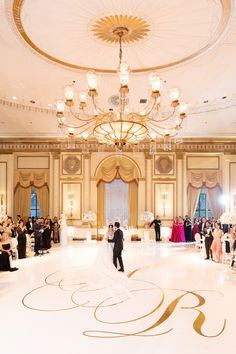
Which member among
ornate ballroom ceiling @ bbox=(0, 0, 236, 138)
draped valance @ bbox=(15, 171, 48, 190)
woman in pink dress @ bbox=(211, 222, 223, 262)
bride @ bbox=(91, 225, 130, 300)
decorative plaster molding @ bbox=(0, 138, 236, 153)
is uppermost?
ornate ballroom ceiling @ bbox=(0, 0, 236, 138)

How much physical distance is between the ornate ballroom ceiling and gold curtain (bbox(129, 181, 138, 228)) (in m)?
5.44

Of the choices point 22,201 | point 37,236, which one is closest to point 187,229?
point 37,236

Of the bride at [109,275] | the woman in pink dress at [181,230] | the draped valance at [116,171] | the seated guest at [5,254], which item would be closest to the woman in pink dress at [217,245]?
the bride at [109,275]

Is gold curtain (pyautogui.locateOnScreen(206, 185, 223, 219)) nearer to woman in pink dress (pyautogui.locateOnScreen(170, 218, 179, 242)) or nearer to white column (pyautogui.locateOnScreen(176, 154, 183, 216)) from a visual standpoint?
white column (pyautogui.locateOnScreen(176, 154, 183, 216))

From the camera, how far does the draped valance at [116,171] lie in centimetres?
1320

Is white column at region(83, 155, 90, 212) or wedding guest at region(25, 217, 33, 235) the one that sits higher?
white column at region(83, 155, 90, 212)

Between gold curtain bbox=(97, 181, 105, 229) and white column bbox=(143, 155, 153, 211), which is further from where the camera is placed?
gold curtain bbox=(97, 181, 105, 229)

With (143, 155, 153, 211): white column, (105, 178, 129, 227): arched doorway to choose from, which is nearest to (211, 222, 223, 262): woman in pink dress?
(143, 155, 153, 211): white column

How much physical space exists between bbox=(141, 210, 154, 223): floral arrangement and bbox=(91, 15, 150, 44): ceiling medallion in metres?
8.83

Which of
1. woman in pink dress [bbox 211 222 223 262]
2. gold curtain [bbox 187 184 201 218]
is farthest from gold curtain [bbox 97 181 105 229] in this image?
woman in pink dress [bbox 211 222 223 262]

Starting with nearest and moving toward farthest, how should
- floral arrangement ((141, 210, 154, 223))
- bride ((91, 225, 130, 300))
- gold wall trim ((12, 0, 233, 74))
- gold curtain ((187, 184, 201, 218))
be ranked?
gold wall trim ((12, 0, 233, 74)) < bride ((91, 225, 130, 300)) < floral arrangement ((141, 210, 154, 223)) < gold curtain ((187, 184, 201, 218))

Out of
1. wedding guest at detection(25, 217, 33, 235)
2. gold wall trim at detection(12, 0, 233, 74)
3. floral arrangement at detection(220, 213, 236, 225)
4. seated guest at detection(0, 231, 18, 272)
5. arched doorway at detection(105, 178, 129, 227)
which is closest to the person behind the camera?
gold wall trim at detection(12, 0, 233, 74)

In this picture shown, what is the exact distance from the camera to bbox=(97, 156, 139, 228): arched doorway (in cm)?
1322

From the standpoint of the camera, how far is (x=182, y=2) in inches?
166
